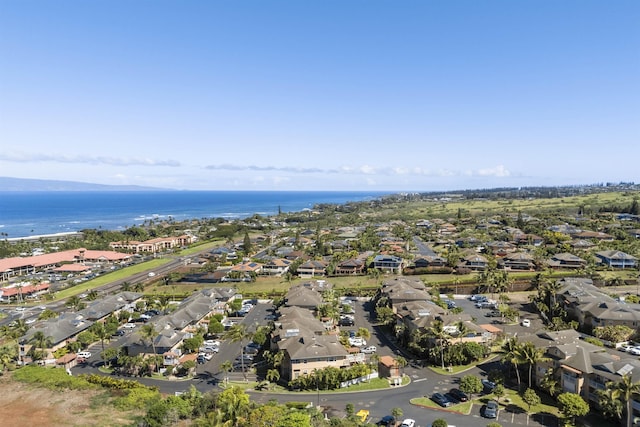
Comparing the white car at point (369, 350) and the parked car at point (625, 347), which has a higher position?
the parked car at point (625, 347)

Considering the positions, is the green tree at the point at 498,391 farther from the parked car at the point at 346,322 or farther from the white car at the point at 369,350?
the parked car at the point at 346,322

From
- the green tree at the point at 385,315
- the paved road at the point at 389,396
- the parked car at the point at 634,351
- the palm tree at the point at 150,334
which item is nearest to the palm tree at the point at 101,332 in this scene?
the paved road at the point at 389,396

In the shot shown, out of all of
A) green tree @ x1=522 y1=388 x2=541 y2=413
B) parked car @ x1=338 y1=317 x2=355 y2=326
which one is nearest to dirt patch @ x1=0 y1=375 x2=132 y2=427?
parked car @ x1=338 y1=317 x2=355 y2=326

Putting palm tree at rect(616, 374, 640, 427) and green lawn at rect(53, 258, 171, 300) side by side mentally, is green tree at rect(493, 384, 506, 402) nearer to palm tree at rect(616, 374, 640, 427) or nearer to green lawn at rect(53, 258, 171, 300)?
palm tree at rect(616, 374, 640, 427)

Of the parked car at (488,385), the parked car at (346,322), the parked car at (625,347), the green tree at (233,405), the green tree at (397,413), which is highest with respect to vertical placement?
the green tree at (233,405)

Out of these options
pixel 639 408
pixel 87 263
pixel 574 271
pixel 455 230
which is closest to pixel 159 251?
pixel 87 263

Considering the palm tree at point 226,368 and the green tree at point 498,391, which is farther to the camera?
the palm tree at point 226,368
